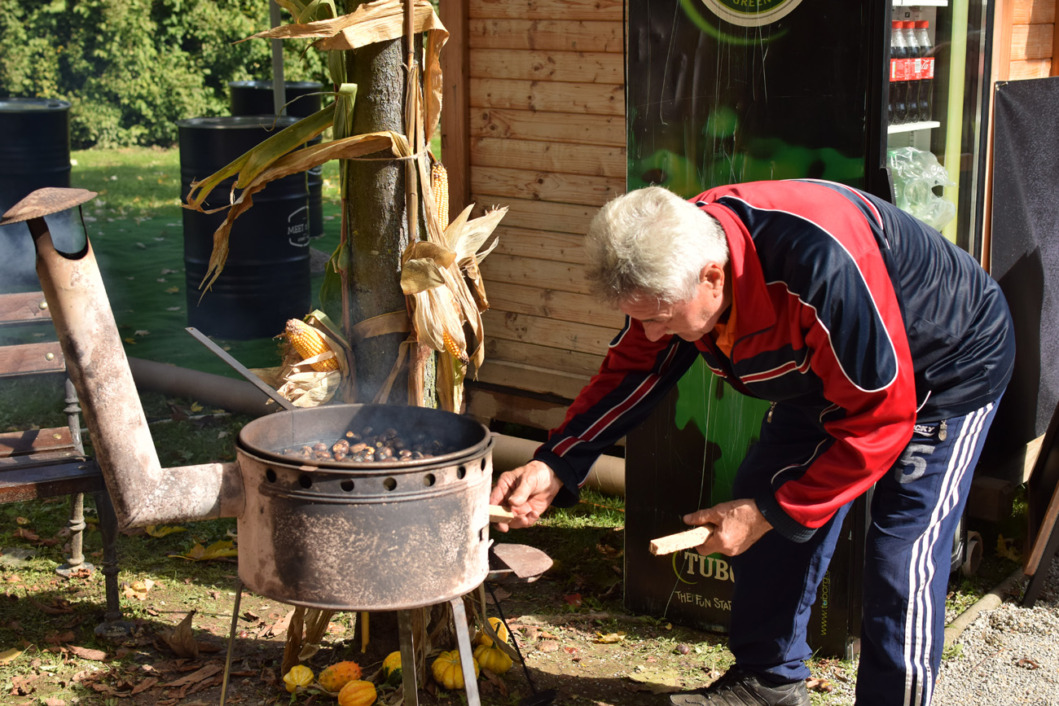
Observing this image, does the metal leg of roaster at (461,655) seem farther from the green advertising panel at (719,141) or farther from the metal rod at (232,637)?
the green advertising panel at (719,141)

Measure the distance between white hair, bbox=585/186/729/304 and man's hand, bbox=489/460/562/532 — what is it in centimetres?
73

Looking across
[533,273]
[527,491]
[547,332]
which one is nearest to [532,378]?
[547,332]

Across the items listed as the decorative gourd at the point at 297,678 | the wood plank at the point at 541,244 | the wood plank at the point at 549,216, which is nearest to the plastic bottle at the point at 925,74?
the wood plank at the point at 549,216

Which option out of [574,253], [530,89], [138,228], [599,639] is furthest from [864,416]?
[138,228]

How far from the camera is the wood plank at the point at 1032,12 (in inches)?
186

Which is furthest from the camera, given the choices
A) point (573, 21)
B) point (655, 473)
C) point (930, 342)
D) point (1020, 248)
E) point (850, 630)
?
point (573, 21)

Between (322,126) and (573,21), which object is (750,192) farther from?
(573,21)

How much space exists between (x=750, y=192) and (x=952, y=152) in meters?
2.34

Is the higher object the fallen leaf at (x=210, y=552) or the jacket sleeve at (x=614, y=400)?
the jacket sleeve at (x=614, y=400)

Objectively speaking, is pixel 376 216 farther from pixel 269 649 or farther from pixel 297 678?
pixel 269 649

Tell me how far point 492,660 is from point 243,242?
469 cm

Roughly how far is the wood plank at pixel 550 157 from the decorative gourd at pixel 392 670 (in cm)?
276

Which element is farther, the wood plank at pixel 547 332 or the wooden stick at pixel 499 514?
the wood plank at pixel 547 332

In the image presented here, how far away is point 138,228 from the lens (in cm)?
1108
